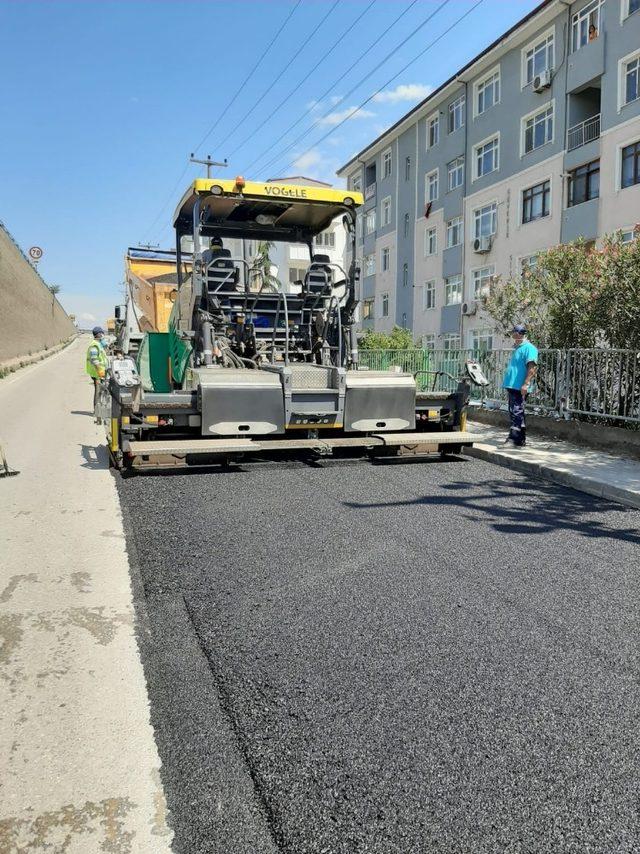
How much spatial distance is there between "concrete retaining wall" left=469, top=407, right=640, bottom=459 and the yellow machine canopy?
4411mm

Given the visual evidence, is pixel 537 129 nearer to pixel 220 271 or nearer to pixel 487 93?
pixel 487 93

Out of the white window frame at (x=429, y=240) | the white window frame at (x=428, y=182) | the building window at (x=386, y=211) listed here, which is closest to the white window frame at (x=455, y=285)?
the white window frame at (x=429, y=240)

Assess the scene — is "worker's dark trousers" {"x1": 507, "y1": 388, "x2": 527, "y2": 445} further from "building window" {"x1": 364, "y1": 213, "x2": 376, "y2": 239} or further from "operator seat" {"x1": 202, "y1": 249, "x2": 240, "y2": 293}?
"building window" {"x1": 364, "y1": 213, "x2": 376, "y2": 239}

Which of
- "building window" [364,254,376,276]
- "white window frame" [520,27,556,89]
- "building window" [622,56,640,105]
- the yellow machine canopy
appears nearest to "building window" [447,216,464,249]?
"white window frame" [520,27,556,89]

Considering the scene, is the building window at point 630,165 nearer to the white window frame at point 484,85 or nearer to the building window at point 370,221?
the white window frame at point 484,85

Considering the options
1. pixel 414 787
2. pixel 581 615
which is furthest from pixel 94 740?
pixel 581 615

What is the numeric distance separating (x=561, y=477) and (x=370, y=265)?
35413 mm

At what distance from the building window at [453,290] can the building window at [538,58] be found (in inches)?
343

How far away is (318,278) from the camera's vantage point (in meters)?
8.48

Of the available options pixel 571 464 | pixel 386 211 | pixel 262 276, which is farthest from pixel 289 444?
pixel 386 211

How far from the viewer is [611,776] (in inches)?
91.4

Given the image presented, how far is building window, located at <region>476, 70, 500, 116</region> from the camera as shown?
90.7 ft

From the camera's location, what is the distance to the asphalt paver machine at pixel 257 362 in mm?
7152

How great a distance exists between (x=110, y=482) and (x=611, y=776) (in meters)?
5.92
